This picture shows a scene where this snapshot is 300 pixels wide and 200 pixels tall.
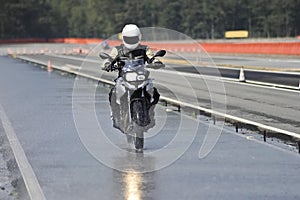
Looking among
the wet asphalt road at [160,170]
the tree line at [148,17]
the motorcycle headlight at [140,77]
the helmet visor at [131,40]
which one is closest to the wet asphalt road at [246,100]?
the wet asphalt road at [160,170]

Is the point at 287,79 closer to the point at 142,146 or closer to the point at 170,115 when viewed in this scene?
the point at 170,115

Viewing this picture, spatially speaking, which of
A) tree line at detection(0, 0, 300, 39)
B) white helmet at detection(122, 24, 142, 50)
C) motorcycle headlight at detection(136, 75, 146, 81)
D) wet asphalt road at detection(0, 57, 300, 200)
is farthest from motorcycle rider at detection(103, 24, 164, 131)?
tree line at detection(0, 0, 300, 39)

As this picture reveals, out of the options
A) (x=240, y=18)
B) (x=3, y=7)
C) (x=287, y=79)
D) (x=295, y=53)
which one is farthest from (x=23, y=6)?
(x=287, y=79)

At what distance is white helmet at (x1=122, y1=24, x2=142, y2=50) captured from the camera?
10094mm

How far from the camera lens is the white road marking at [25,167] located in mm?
7363

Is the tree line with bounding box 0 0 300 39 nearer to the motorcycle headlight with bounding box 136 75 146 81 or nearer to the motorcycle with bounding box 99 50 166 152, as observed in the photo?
the motorcycle with bounding box 99 50 166 152

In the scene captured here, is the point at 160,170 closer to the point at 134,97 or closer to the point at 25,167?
the point at 134,97

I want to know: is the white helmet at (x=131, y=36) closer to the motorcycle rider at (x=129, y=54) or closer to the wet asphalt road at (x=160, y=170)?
the motorcycle rider at (x=129, y=54)

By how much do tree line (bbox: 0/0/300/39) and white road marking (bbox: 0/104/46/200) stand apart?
4062 inches

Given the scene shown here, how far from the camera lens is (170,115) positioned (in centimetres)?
1542

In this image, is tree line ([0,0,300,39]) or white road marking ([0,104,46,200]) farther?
tree line ([0,0,300,39])

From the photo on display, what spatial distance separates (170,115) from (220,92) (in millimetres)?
7359

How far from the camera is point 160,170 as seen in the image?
8773 millimetres

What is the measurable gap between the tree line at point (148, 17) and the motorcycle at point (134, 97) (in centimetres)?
10454
